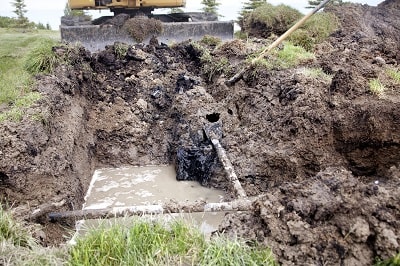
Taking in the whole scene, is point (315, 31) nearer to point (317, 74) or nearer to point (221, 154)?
point (317, 74)

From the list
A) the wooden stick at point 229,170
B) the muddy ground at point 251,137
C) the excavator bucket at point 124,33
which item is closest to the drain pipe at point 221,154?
the wooden stick at point 229,170

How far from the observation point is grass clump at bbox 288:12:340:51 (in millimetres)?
8664

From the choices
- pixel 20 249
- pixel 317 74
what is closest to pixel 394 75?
pixel 317 74

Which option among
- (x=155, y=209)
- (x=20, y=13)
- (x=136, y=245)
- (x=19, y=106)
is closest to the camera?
(x=136, y=245)

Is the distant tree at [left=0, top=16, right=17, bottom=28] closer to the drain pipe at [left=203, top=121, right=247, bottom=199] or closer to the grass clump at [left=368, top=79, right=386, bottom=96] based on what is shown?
the drain pipe at [left=203, top=121, right=247, bottom=199]

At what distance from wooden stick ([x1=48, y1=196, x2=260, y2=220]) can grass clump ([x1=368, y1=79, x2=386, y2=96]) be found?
2698 millimetres

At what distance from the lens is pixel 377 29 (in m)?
10.8

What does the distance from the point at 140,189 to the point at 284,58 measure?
3.55 metres

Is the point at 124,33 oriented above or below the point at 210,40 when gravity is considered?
above

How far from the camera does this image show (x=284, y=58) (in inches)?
285

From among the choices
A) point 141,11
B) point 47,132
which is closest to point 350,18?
point 141,11

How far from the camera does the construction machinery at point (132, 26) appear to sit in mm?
9633

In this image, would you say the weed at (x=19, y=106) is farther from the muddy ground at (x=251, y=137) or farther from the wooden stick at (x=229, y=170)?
the wooden stick at (x=229, y=170)

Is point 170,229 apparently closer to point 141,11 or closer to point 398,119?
point 398,119
